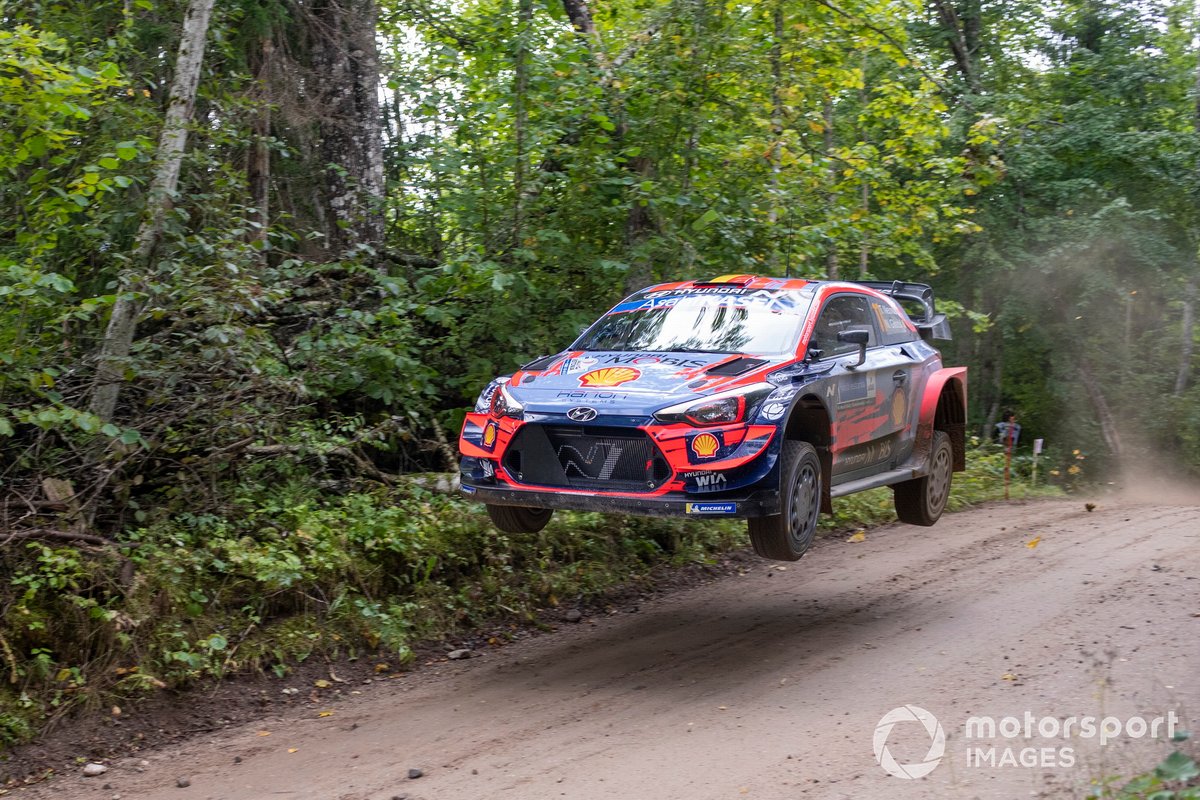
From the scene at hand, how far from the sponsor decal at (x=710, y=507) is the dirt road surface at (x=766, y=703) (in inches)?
45.5

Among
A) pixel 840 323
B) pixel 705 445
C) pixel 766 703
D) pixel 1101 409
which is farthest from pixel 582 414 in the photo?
pixel 1101 409

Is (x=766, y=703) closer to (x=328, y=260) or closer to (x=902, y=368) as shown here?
(x=902, y=368)

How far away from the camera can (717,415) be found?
22.1ft

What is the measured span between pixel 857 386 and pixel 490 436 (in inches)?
110

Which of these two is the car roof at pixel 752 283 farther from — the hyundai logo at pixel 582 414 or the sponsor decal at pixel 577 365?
the hyundai logo at pixel 582 414

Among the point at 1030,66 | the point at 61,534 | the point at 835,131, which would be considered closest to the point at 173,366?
the point at 61,534

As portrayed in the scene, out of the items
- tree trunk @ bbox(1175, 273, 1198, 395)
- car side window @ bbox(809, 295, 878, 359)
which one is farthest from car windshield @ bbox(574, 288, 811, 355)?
tree trunk @ bbox(1175, 273, 1198, 395)

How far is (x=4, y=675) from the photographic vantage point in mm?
6230

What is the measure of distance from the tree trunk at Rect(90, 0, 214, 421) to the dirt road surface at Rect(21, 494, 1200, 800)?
2.72 metres

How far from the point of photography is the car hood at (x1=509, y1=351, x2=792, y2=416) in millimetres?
6844

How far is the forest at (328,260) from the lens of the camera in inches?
278

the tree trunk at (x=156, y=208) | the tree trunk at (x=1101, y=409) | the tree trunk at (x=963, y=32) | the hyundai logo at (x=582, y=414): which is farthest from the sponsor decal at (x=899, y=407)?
the tree trunk at (x=1101, y=409)

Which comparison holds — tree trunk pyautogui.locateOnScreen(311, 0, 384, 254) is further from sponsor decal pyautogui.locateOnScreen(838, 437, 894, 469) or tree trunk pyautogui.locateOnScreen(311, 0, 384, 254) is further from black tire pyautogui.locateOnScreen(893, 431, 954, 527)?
black tire pyautogui.locateOnScreen(893, 431, 954, 527)

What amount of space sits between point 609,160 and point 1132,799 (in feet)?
25.7
